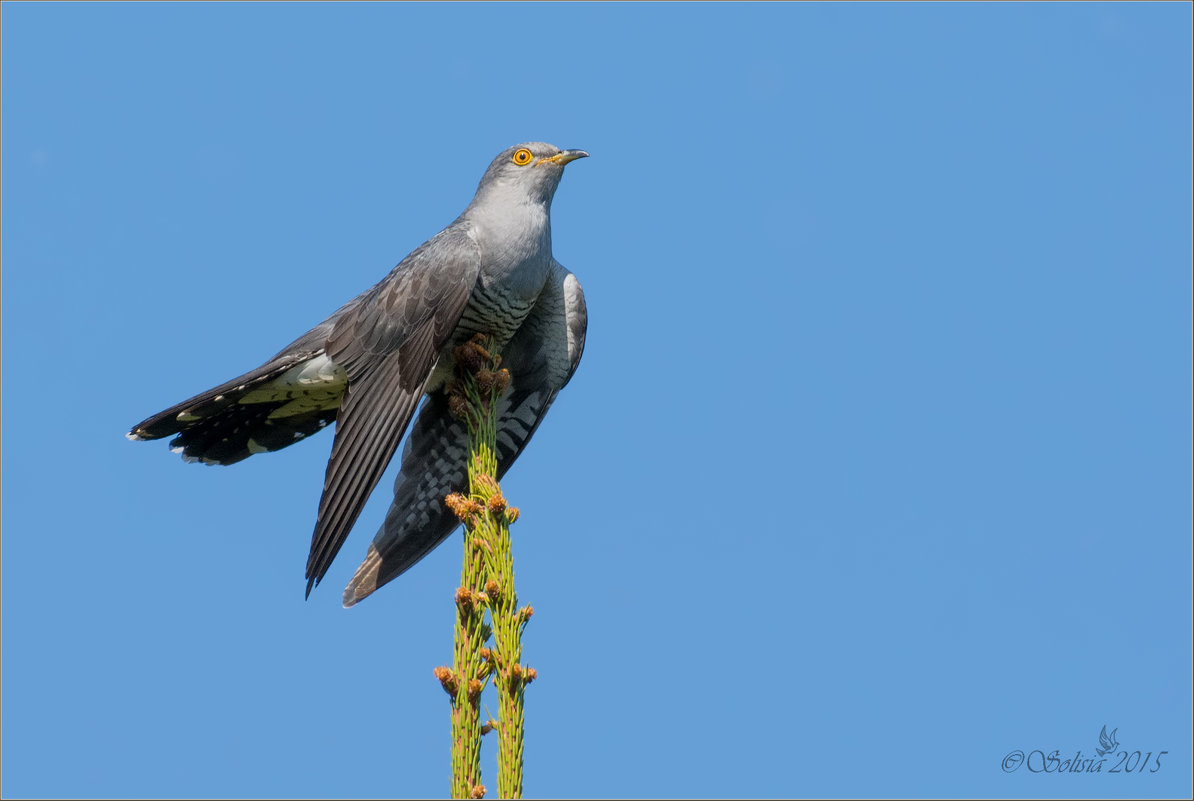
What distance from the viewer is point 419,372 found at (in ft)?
15.6

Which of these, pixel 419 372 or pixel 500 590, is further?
pixel 419 372

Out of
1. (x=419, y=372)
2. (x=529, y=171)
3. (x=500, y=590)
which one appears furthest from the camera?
(x=529, y=171)

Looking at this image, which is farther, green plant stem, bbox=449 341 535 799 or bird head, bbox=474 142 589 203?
bird head, bbox=474 142 589 203

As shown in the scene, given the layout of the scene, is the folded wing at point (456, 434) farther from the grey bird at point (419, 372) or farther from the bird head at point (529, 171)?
the bird head at point (529, 171)

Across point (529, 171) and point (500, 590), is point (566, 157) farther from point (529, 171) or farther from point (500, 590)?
point (500, 590)

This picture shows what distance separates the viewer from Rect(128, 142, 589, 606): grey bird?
470 cm

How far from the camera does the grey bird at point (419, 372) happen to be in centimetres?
470

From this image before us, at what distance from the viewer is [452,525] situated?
5078mm

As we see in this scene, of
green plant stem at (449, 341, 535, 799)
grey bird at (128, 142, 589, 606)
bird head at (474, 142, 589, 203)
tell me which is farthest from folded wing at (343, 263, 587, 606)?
green plant stem at (449, 341, 535, 799)

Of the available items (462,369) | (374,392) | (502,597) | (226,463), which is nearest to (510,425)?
(462,369)

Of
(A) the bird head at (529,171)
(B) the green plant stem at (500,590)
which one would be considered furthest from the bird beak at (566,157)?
(B) the green plant stem at (500,590)

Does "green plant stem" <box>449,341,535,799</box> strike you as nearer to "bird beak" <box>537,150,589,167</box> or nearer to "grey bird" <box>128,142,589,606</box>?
"grey bird" <box>128,142,589,606</box>

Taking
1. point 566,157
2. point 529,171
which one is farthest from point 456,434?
point 566,157

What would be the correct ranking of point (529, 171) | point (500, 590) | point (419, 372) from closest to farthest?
point (500, 590), point (419, 372), point (529, 171)
